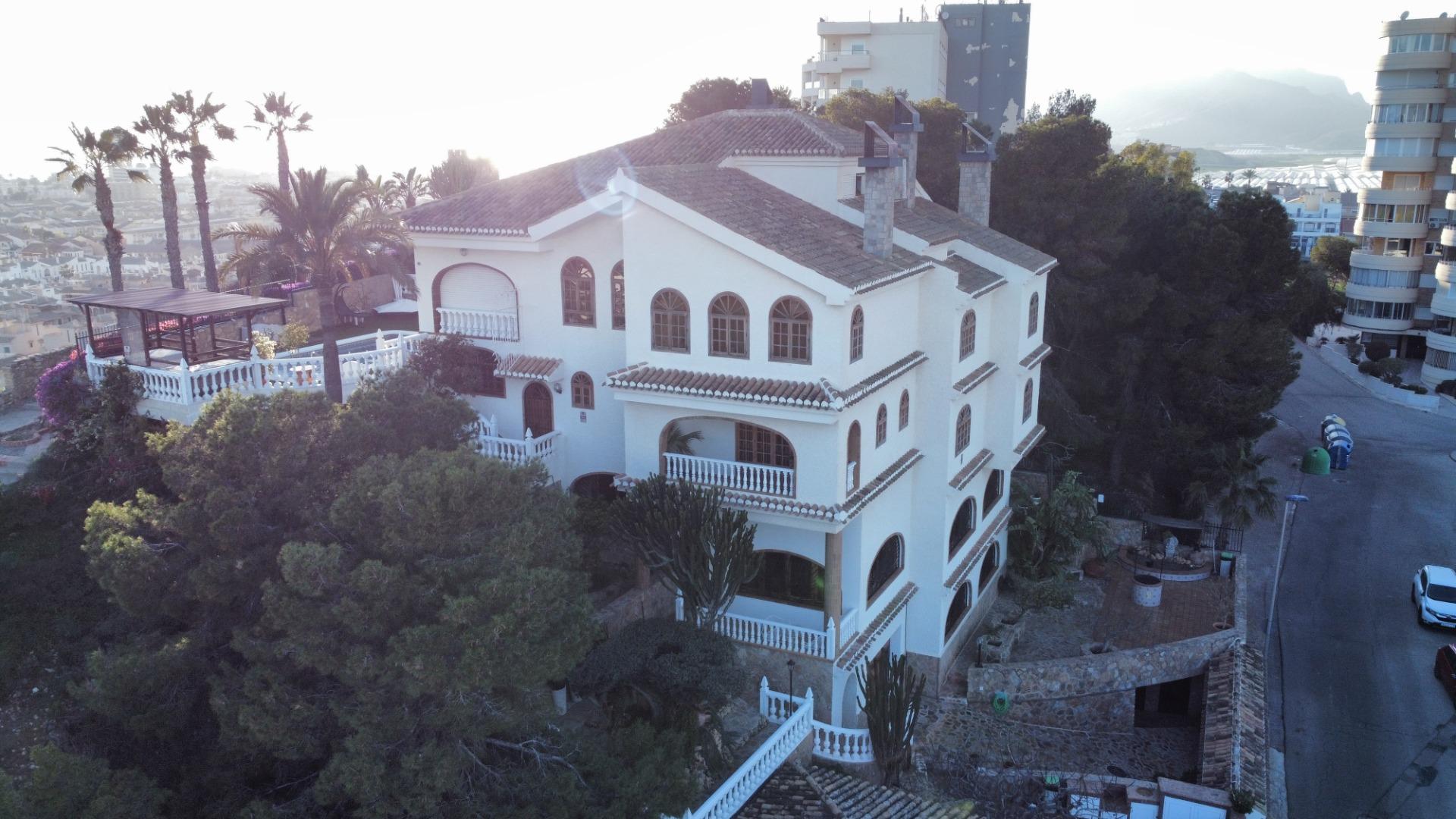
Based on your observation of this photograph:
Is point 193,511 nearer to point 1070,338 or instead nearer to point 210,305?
point 210,305

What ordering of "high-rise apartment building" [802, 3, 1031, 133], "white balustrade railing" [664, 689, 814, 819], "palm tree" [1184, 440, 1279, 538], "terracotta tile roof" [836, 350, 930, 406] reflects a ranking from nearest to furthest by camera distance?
"white balustrade railing" [664, 689, 814, 819] → "terracotta tile roof" [836, 350, 930, 406] → "palm tree" [1184, 440, 1279, 538] → "high-rise apartment building" [802, 3, 1031, 133]

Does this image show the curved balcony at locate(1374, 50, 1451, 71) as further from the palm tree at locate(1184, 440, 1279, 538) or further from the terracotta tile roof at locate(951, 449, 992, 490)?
the terracotta tile roof at locate(951, 449, 992, 490)

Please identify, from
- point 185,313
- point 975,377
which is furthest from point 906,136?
point 185,313

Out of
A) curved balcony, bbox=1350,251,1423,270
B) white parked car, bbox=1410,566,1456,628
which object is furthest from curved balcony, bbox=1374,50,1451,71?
white parked car, bbox=1410,566,1456,628

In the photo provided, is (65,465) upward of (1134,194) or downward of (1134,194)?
downward

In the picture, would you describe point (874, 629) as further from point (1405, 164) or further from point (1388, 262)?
point (1405, 164)

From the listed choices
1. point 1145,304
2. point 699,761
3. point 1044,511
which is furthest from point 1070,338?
point 699,761
